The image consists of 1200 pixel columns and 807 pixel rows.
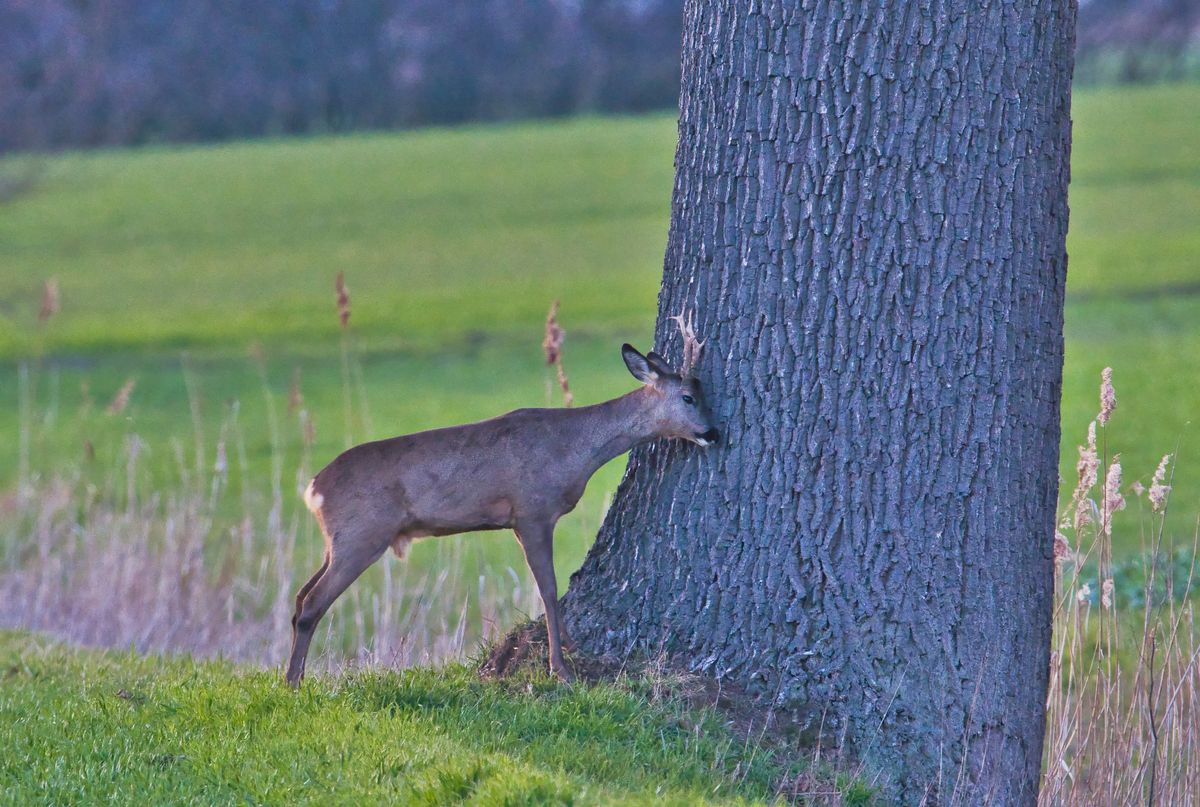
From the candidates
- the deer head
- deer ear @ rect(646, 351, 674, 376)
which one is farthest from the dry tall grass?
deer ear @ rect(646, 351, 674, 376)

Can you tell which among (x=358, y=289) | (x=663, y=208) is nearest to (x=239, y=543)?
(x=358, y=289)

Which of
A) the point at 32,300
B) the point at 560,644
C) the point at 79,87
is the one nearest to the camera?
the point at 560,644

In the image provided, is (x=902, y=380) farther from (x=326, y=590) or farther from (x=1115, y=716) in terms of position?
(x=326, y=590)

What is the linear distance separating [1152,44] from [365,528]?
2859 centimetres

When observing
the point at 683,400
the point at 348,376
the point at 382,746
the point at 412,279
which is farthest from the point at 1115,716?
the point at 412,279

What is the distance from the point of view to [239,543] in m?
10.8

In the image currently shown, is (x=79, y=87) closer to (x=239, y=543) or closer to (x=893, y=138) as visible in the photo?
(x=239, y=543)

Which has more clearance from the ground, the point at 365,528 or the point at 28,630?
the point at 365,528

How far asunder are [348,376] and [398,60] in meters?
19.3

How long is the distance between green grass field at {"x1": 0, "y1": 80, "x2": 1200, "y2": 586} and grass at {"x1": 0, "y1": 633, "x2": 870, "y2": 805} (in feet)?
15.4

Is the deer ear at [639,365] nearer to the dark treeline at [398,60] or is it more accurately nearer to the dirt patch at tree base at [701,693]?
the dirt patch at tree base at [701,693]

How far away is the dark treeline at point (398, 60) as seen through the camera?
1218 inches

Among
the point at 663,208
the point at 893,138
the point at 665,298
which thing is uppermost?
the point at 663,208

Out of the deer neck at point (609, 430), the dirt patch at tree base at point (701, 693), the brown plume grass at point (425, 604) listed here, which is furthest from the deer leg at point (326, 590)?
the deer neck at point (609, 430)
